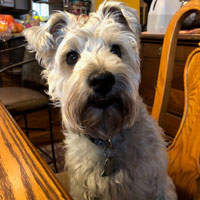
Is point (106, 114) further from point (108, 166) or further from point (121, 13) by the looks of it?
point (121, 13)

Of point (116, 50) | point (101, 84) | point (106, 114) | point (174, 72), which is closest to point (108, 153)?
point (106, 114)

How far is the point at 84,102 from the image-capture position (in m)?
0.75

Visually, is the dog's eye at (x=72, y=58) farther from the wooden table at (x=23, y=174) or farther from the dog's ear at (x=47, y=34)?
the wooden table at (x=23, y=174)

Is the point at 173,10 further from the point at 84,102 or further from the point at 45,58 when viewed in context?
the point at 84,102

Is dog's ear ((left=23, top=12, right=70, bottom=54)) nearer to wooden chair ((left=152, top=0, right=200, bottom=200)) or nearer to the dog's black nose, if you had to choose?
the dog's black nose

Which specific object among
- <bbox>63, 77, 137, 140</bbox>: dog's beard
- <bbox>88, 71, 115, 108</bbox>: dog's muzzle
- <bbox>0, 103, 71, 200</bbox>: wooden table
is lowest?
<bbox>63, 77, 137, 140</bbox>: dog's beard

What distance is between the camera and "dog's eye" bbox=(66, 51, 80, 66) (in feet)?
3.09

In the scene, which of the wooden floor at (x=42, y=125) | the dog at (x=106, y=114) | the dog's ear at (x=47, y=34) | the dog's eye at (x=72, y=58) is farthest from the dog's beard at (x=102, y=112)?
the wooden floor at (x=42, y=125)

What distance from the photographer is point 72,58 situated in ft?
3.11

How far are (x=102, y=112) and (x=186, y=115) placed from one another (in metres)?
0.33

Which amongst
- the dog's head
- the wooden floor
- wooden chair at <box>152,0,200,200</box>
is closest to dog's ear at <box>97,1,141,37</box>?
the dog's head

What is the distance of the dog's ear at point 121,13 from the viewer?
0.92 metres

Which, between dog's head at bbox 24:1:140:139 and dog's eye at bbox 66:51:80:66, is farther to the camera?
dog's eye at bbox 66:51:80:66

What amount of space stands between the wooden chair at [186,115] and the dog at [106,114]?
71 mm
